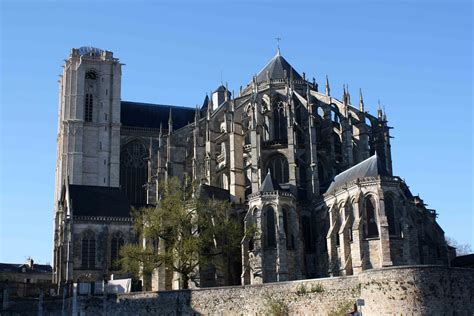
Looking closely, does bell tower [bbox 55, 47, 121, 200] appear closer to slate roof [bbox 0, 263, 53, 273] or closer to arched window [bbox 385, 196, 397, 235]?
slate roof [bbox 0, 263, 53, 273]

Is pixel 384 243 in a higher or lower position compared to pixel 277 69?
lower

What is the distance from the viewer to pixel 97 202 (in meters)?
59.7

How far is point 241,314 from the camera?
1470 inches

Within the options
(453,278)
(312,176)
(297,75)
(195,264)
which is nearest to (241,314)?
(195,264)

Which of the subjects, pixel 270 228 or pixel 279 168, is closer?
pixel 270 228

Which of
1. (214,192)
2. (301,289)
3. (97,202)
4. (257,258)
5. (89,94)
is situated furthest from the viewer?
(89,94)

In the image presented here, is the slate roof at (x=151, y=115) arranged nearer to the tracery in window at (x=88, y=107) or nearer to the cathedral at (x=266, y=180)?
the cathedral at (x=266, y=180)

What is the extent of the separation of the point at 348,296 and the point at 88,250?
28.4 meters

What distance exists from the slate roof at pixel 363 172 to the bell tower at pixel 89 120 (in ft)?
93.5

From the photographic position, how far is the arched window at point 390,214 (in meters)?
45.7

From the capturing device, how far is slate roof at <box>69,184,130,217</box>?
192ft

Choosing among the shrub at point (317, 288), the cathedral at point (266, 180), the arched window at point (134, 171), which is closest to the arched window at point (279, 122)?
the cathedral at point (266, 180)

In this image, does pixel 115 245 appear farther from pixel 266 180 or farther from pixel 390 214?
pixel 390 214

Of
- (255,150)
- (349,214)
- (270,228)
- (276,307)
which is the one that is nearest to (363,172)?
(349,214)
